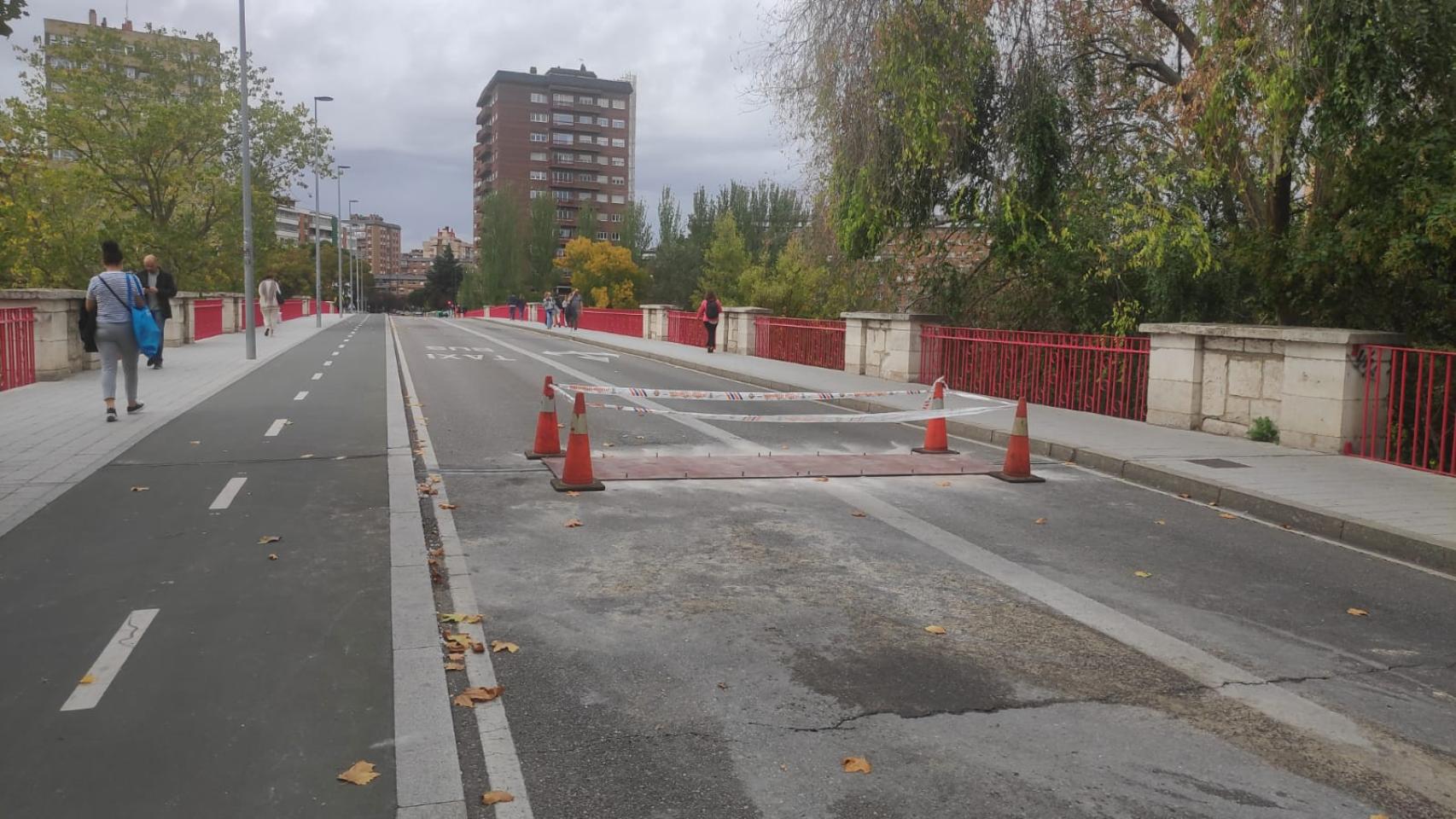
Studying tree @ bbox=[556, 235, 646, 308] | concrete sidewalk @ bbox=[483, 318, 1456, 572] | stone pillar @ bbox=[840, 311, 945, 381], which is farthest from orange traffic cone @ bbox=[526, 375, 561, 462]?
tree @ bbox=[556, 235, 646, 308]

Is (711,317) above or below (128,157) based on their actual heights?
below

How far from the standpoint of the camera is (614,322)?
4594cm

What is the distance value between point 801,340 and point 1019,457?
15.3 meters

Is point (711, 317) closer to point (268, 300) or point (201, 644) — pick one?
point (268, 300)

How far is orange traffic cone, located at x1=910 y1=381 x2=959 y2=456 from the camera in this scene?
1083cm

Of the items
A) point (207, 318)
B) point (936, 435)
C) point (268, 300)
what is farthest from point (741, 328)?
point (268, 300)

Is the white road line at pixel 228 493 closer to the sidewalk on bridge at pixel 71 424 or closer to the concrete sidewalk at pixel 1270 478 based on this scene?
the sidewalk on bridge at pixel 71 424

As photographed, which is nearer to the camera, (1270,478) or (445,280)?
(1270,478)

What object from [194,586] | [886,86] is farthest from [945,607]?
[886,86]

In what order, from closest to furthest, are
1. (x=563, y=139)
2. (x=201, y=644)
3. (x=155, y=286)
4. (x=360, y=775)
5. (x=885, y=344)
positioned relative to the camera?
(x=360, y=775) → (x=201, y=644) → (x=155, y=286) → (x=885, y=344) → (x=563, y=139)

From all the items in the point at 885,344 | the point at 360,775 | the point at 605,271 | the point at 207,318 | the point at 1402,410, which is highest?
the point at 605,271

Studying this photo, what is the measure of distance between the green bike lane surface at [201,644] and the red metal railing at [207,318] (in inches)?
858

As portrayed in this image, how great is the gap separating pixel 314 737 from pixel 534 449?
21.3 ft

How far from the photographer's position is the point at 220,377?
1756 cm
